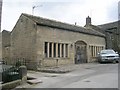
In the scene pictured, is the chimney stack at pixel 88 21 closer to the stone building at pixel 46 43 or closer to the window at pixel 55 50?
the stone building at pixel 46 43

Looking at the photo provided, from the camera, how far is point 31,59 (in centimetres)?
2138

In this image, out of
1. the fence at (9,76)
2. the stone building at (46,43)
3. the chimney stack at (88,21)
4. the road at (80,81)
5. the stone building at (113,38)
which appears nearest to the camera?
the road at (80,81)

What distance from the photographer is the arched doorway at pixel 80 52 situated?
26081 mm

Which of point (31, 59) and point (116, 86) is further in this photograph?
point (31, 59)

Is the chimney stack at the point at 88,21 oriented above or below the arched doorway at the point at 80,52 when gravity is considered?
above

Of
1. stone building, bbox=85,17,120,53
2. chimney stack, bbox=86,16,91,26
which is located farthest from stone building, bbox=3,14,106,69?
chimney stack, bbox=86,16,91,26

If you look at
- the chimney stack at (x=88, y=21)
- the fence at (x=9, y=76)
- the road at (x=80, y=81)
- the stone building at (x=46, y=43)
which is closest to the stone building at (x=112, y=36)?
the chimney stack at (x=88, y=21)

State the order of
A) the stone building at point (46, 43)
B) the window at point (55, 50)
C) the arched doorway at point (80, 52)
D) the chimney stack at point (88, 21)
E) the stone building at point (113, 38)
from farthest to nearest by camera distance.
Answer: the chimney stack at point (88, 21), the stone building at point (113, 38), the arched doorway at point (80, 52), the window at point (55, 50), the stone building at point (46, 43)

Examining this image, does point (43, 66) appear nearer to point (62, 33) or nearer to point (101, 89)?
point (62, 33)

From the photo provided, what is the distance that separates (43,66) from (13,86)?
8907 mm

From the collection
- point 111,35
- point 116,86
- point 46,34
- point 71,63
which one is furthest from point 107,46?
Answer: point 116,86

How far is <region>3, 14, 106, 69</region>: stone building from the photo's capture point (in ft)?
69.3

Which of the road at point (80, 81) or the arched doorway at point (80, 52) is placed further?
the arched doorway at point (80, 52)

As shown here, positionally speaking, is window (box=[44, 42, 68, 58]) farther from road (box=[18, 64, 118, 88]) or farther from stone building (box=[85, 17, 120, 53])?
stone building (box=[85, 17, 120, 53])
